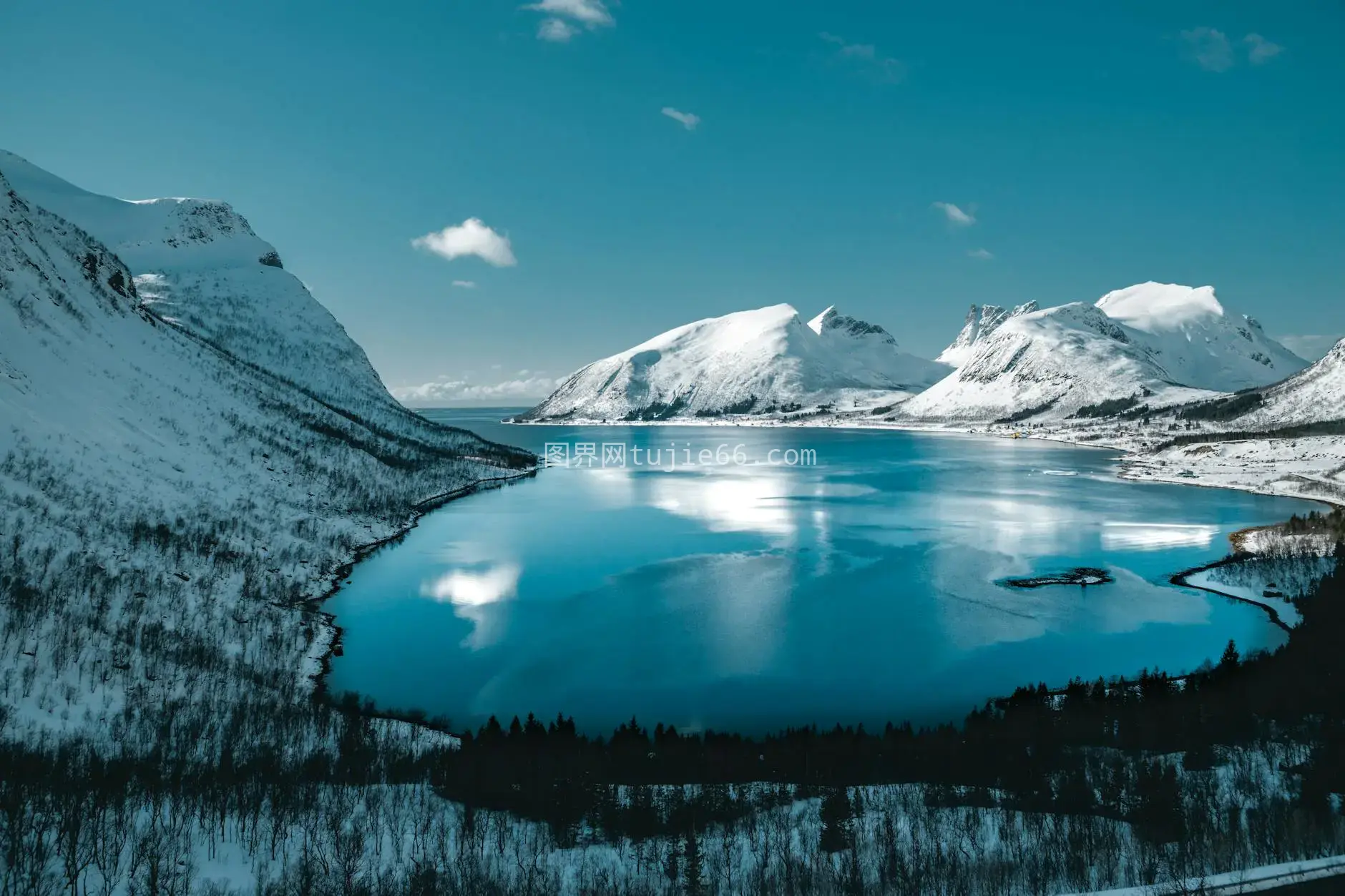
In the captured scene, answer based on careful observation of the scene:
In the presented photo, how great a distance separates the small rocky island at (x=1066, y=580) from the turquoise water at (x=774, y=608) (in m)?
0.83

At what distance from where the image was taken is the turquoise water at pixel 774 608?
27.5 metres

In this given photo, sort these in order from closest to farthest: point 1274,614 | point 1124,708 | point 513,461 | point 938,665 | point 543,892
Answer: point 543,892
point 1124,708
point 938,665
point 1274,614
point 513,461

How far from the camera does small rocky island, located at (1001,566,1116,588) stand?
4253cm

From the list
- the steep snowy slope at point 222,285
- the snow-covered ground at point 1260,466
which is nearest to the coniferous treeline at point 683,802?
the snow-covered ground at point 1260,466

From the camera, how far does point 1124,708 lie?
23391mm

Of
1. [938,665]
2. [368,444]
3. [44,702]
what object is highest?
[368,444]

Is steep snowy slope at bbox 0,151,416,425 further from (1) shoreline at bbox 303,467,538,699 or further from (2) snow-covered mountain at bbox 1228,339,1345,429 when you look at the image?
(2) snow-covered mountain at bbox 1228,339,1345,429

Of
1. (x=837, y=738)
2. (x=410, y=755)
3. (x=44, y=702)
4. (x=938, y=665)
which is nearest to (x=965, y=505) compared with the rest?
(x=938, y=665)

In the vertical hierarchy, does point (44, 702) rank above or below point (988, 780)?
above

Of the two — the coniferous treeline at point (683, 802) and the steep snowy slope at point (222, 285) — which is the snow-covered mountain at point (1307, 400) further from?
the steep snowy slope at point (222, 285)

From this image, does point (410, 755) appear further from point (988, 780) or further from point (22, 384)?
point (22, 384)

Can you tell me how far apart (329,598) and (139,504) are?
10665 mm

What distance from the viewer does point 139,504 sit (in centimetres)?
3728

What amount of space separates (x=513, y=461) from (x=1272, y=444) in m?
122
